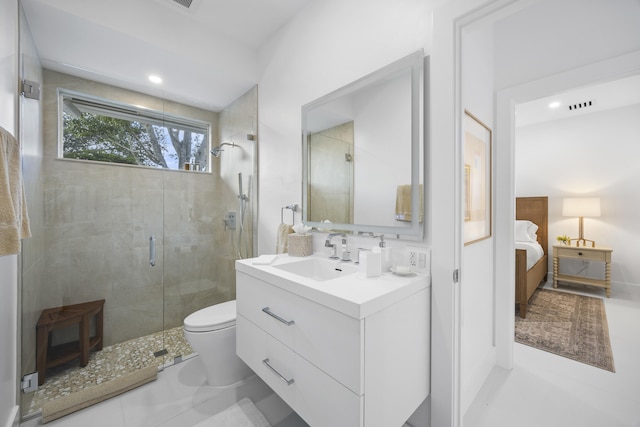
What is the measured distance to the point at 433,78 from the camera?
1.24 meters

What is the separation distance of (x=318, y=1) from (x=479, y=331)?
8.41 feet

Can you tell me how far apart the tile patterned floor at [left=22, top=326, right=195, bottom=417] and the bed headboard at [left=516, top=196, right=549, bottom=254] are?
17.3 feet

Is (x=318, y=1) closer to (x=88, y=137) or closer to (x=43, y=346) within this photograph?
(x=88, y=137)

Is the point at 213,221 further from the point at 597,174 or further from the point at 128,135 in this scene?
the point at 597,174

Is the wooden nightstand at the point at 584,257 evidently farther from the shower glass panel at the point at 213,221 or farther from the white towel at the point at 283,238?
the shower glass panel at the point at 213,221

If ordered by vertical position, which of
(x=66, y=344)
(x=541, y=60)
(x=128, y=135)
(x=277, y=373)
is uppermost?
(x=541, y=60)

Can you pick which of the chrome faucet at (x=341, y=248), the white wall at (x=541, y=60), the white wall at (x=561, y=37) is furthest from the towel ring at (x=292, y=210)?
the white wall at (x=561, y=37)

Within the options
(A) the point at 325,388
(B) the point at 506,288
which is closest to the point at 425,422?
(A) the point at 325,388

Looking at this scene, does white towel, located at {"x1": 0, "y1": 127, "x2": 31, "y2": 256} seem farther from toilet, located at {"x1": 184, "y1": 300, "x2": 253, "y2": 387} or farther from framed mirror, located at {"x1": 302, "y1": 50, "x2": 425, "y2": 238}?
framed mirror, located at {"x1": 302, "y1": 50, "x2": 425, "y2": 238}

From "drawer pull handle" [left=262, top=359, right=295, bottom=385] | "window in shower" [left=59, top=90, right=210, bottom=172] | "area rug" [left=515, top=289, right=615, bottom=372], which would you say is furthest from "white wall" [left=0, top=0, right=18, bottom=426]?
"area rug" [left=515, top=289, right=615, bottom=372]

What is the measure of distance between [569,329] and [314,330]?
2.92 metres

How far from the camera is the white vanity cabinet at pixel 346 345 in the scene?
0.93 metres

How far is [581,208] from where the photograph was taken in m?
3.79

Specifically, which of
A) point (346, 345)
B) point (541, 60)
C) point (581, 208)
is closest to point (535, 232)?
point (581, 208)
